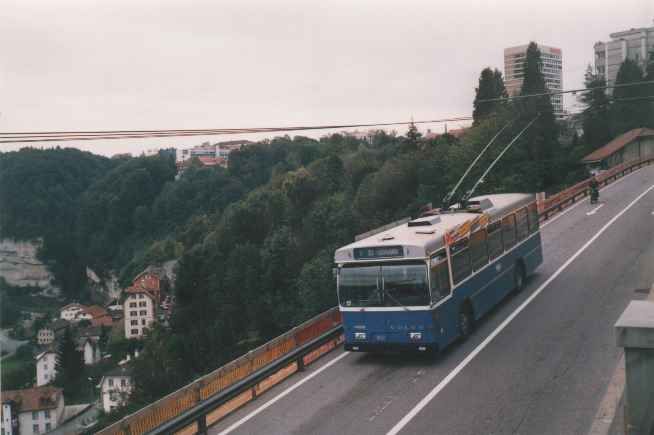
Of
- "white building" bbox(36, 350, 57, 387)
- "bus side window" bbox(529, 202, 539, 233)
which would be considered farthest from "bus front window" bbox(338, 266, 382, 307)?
"white building" bbox(36, 350, 57, 387)

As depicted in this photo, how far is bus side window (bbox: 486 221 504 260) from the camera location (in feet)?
58.2

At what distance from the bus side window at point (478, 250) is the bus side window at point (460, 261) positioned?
39 cm

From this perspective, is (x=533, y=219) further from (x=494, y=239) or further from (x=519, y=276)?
(x=494, y=239)

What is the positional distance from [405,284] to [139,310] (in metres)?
127

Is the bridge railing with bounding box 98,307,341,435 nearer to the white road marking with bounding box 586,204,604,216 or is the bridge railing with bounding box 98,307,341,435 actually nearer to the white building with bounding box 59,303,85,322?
the white road marking with bounding box 586,204,604,216

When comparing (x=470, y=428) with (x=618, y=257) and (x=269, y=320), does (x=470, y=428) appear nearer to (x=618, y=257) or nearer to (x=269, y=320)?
(x=618, y=257)

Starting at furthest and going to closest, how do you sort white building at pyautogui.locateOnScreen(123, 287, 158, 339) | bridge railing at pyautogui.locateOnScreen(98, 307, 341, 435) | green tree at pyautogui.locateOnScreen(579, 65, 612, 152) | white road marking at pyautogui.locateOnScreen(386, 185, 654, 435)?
white building at pyautogui.locateOnScreen(123, 287, 158, 339)
green tree at pyautogui.locateOnScreen(579, 65, 612, 152)
white road marking at pyautogui.locateOnScreen(386, 185, 654, 435)
bridge railing at pyautogui.locateOnScreen(98, 307, 341, 435)

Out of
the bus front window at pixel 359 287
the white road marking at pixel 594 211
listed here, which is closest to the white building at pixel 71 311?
the white road marking at pixel 594 211

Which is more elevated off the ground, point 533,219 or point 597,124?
point 597,124

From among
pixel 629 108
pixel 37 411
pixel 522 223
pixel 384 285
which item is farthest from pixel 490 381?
pixel 37 411

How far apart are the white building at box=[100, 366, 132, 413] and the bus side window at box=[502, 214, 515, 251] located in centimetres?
7405

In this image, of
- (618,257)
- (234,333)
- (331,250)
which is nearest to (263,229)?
(234,333)

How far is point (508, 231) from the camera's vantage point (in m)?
19.3

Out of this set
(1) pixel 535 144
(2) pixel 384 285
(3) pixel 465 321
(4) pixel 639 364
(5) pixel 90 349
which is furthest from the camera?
(5) pixel 90 349
